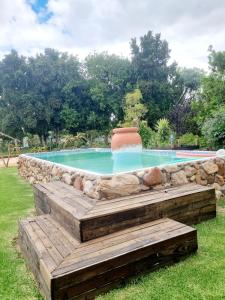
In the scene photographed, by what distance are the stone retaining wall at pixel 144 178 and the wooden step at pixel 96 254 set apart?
2.14 ft

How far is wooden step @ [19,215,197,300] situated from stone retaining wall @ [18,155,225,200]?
65 cm

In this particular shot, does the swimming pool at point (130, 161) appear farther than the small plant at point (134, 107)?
No

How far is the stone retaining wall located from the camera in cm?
340

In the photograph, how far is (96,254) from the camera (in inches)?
91.3

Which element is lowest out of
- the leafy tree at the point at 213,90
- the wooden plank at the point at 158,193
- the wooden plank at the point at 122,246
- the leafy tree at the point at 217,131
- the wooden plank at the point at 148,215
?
the wooden plank at the point at 122,246

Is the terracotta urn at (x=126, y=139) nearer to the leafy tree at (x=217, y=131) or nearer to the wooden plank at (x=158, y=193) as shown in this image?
the leafy tree at (x=217, y=131)

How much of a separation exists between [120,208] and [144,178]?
0.89 meters

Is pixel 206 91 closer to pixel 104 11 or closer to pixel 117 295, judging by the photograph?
pixel 104 11

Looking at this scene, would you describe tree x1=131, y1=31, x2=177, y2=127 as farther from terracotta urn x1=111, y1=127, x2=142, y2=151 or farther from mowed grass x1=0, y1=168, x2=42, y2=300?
mowed grass x1=0, y1=168, x2=42, y2=300

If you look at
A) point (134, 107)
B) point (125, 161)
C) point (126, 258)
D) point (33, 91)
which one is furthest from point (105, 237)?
point (33, 91)

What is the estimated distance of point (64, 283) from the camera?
79.4 inches

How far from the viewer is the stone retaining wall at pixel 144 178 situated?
340 centimetres

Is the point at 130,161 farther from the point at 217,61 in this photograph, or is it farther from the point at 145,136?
the point at 217,61

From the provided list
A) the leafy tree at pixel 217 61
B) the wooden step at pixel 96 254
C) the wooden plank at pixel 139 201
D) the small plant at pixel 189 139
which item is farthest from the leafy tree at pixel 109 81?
the wooden step at pixel 96 254
